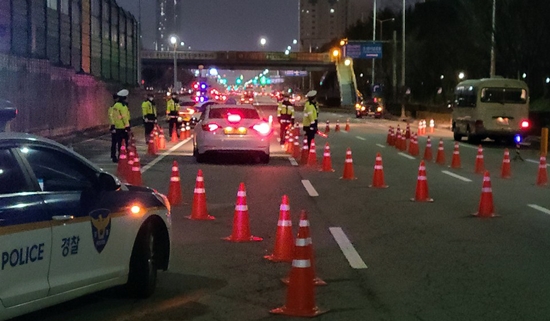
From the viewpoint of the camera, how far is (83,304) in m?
7.95

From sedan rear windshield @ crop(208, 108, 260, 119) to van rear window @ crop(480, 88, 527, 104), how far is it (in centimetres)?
1342

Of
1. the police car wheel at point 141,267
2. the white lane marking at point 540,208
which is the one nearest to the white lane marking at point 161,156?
the white lane marking at point 540,208

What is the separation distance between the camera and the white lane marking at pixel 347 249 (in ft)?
32.8

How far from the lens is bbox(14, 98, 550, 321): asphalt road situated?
25.8 feet

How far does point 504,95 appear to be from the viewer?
34.8 metres

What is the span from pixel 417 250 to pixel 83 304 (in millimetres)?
4595

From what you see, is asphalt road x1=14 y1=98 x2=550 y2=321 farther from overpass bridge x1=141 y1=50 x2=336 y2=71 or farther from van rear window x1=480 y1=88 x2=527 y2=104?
overpass bridge x1=141 y1=50 x2=336 y2=71

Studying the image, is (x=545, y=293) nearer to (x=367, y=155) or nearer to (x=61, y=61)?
(x=367, y=155)

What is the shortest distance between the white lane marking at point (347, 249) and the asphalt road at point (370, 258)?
0.26ft

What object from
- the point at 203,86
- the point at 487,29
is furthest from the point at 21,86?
the point at 203,86

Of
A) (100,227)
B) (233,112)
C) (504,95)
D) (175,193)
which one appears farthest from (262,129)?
(100,227)

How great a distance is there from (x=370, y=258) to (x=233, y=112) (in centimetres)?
1439

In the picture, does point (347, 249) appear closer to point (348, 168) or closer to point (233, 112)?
point (348, 168)

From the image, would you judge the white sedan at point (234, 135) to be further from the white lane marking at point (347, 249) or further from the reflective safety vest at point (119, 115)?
the white lane marking at point (347, 249)
